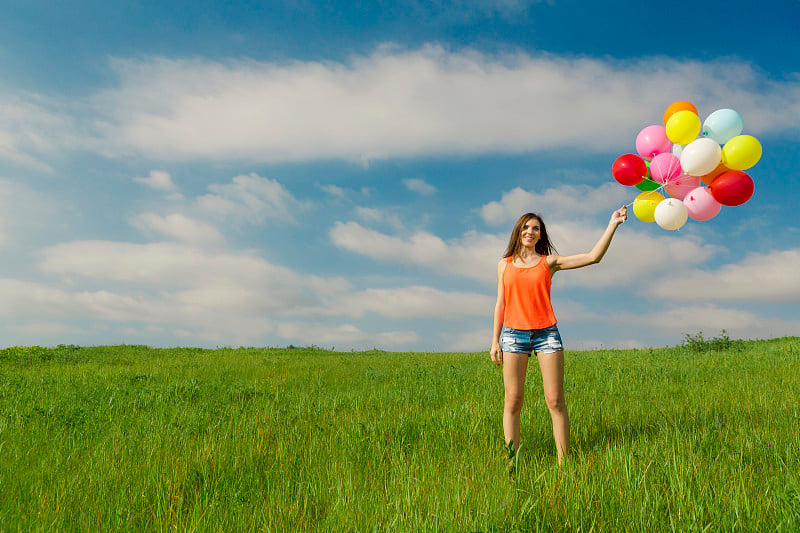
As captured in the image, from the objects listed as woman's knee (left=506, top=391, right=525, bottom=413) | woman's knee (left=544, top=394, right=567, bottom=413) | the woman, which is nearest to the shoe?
the woman

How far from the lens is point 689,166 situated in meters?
5.77

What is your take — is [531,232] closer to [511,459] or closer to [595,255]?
[595,255]

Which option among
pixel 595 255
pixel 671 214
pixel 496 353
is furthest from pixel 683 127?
pixel 496 353

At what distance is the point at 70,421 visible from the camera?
7367 millimetres

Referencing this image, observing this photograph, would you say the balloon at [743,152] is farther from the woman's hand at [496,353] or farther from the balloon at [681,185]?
the woman's hand at [496,353]

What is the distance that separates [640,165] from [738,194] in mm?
1122

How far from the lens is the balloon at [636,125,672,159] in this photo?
634cm

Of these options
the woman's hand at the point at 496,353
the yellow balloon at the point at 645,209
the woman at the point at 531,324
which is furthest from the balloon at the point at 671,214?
the woman's hand at the point at 496,353

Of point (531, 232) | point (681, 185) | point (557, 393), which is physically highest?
point (681, 185)

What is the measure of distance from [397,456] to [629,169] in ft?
14.7

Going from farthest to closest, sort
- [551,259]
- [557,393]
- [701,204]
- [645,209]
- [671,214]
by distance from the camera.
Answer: [645,209], [701,204], [671,214], [551,259], [557,393]

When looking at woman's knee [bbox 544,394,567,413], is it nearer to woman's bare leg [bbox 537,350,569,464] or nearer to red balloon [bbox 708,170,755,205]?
woman's bare leg [bbox 537,350,569,464]

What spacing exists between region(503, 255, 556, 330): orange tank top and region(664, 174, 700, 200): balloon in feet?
7.13

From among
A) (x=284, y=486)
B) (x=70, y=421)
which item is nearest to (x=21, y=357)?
(x=70, y=421)
